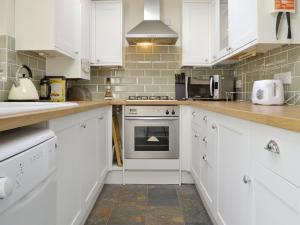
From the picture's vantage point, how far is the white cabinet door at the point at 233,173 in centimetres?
120

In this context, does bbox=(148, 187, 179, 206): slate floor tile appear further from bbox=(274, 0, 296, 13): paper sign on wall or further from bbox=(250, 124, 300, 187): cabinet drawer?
bbox=(274, 0, 296, 13): paper sign on wall

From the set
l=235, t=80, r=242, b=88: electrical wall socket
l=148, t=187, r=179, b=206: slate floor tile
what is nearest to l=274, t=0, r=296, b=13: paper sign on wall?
l=235, t=80, r=242, b=88: electrical wall socket

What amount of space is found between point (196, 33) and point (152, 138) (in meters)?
1.40

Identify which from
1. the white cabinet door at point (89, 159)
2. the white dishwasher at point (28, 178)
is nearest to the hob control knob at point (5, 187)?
the white dishwasher at point (28, 178)

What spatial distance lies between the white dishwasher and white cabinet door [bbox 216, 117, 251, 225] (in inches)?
31.8

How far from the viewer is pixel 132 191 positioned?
8.80 feet

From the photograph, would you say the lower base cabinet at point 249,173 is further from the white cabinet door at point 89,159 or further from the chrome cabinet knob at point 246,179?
the white cabinet door at point 89,159

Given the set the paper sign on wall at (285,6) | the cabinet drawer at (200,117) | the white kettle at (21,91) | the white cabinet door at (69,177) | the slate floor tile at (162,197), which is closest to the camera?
the white cabinet door at (69,177)

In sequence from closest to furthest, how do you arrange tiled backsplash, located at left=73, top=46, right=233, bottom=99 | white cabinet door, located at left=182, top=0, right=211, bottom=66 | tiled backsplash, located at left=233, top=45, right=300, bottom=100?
1. tiled backsplash, located at left=233, top=45, right=300, bottom=100
2. white cabinet door, located at left=182, top=0, right=211, bottom=66
3. tiled backsplash, located at left=73, top=46, right=233, bottom=99

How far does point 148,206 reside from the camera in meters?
2.31

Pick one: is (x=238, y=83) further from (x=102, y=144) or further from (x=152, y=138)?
(x=102, y=144)

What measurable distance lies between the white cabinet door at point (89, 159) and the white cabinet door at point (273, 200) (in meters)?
1.10

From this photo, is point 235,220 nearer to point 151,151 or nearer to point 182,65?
point 151,151

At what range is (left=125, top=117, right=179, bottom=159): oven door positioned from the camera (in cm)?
287
